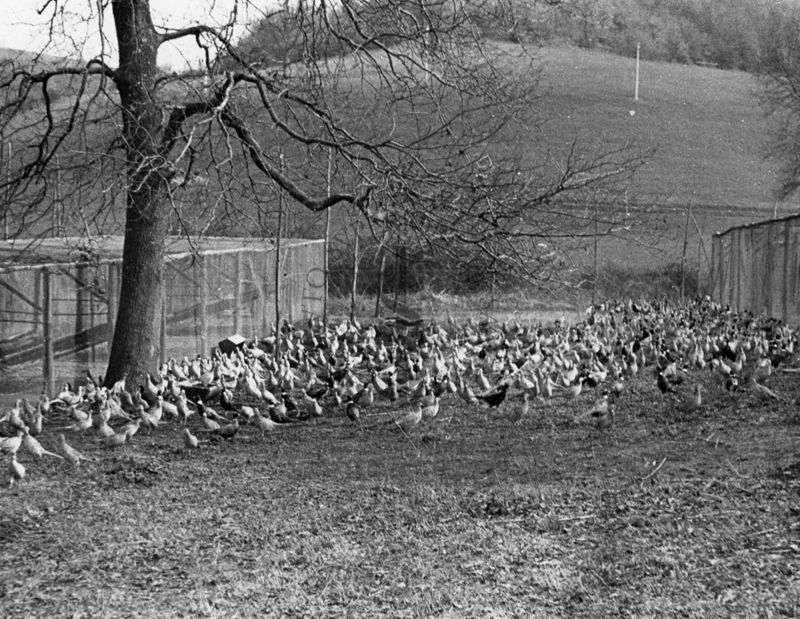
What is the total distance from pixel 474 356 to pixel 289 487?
21.0 feet

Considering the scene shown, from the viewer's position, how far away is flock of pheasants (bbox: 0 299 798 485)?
31.8 feet

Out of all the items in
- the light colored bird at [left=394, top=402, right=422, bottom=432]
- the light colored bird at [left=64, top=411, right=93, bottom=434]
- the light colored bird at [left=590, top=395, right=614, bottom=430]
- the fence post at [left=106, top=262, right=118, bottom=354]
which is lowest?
the light colored bird at [left=64, top=411, right=93, bottom=434]

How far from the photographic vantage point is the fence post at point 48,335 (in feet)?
33.6

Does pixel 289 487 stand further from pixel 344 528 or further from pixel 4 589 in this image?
pixel 4 589

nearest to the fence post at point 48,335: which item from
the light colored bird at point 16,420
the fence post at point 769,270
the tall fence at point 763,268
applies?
the light colored bird at point 16,420

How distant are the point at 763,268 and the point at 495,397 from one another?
9.78 meters

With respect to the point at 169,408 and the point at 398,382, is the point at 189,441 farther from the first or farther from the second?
the point at 398,382

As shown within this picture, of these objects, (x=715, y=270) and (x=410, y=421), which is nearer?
(x=410, y=421)

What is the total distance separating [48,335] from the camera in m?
10.3

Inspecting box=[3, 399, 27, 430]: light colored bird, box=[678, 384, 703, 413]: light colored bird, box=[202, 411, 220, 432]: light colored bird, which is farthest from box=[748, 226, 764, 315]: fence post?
box=[3, 399, 27, 430]: light colored bird

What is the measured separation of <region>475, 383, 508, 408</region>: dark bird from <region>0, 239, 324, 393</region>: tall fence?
10.7ft

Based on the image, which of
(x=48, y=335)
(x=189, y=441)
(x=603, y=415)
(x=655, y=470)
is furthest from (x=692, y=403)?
(x=48, y=335)

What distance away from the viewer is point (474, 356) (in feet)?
44.7

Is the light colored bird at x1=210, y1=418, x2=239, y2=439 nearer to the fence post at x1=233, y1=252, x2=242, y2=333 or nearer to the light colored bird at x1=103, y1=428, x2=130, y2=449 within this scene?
the light colored bird at x1=103, y1=428, x2=130, y2=449
